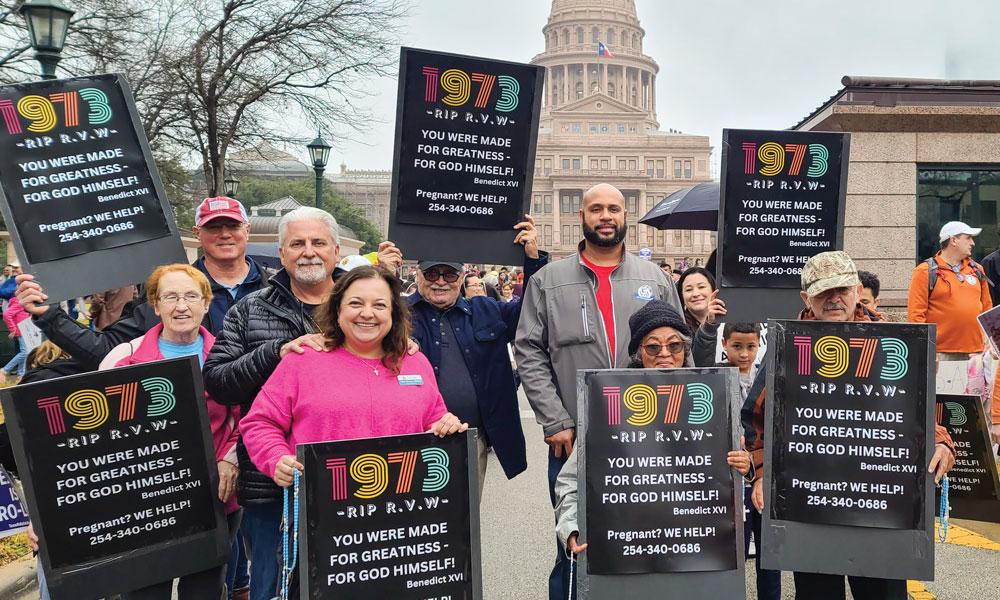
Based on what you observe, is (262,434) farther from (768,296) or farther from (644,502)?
(768,296)

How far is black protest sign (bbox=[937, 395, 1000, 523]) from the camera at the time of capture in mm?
3711

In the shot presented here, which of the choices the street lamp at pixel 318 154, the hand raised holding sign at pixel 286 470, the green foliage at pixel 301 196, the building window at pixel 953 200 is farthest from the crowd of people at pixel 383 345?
the green foliage at pixel 301 196

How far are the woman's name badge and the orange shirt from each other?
18.8 ft

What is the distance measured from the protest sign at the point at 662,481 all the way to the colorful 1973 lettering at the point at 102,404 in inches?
62.6

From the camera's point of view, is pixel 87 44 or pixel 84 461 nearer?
pixel 84 461

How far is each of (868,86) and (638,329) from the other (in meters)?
9.58

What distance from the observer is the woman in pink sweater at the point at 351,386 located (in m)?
3.03

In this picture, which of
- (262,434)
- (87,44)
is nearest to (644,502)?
(262,434)

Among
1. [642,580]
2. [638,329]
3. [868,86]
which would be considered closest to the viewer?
[642,580]

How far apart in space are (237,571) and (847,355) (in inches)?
129

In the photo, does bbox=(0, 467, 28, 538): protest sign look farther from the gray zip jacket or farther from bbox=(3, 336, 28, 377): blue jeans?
bbox=(3, 336, 28, 377): blue jeans

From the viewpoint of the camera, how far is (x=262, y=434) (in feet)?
Result: 9.89

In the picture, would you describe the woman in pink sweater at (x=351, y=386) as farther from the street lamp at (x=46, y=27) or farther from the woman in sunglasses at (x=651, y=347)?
the street lamp at (x=46, y=27)

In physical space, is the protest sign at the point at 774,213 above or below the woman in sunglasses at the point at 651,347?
above
